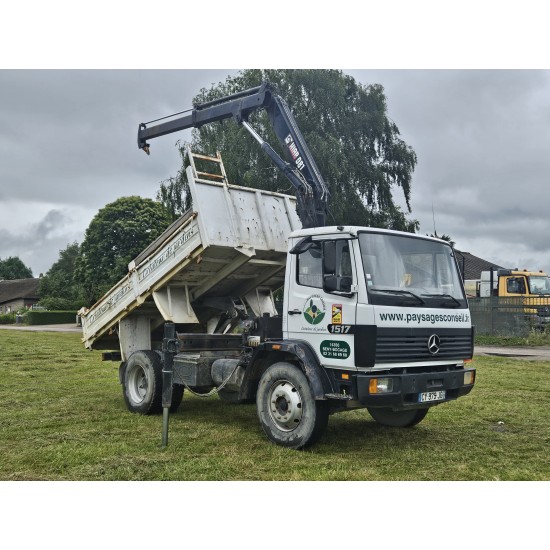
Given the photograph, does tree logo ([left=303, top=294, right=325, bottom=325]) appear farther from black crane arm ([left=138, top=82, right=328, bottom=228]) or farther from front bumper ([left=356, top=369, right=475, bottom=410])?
black crane arm ([left=138, top=82, right=328, bottom=228])

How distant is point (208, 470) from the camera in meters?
6.18

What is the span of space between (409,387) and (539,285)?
22.7 metres

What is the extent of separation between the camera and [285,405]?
23.6ft

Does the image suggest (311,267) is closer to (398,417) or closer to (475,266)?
(398,417)

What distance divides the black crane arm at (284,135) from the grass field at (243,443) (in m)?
3.12

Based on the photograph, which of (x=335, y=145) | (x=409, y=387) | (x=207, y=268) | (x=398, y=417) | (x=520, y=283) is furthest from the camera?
(x=335, y=145)

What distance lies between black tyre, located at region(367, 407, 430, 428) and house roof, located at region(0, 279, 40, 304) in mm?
70535

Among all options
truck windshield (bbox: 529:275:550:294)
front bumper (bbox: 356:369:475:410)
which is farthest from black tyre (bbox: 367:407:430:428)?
truck windshield (bbox: 529:275:550:294)

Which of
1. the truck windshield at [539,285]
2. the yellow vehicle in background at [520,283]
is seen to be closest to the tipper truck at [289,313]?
the yellow vehicle in background at [520,283]

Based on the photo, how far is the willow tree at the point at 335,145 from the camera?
2888cm

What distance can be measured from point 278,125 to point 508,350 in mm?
13724

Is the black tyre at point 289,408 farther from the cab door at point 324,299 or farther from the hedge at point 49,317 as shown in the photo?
the hedge at point 49,317

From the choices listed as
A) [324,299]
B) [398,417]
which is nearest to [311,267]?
[324,299]

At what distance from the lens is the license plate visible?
6.94 meters
